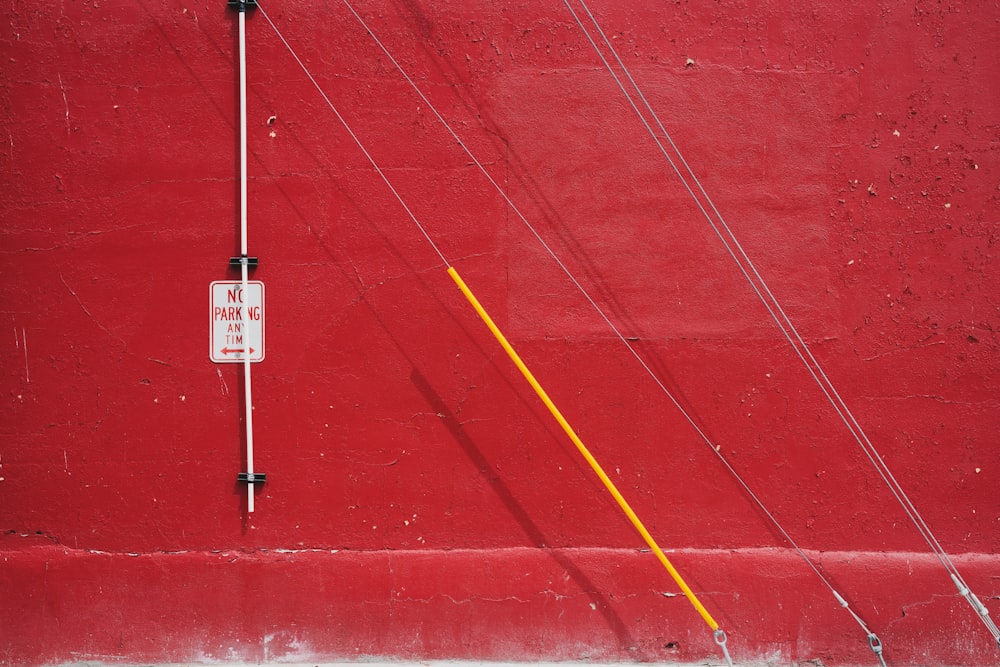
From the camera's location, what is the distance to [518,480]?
5160 millimetres

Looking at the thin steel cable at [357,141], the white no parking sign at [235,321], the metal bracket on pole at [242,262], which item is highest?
the thin steel cable at [357,141]

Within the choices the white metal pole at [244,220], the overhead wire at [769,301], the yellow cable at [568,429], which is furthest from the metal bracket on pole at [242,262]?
the overhead wire at [769,301]

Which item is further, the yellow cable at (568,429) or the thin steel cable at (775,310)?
the thin steel cable at (775,310)

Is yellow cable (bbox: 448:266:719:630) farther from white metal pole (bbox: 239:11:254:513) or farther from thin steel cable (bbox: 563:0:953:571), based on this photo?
thin steel cable (bbox: 563:0:953:571)

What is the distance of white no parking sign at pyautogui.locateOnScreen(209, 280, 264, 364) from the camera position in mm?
5148

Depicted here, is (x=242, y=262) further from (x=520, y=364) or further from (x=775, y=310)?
(x=775, y=310)

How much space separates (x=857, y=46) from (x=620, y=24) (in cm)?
162

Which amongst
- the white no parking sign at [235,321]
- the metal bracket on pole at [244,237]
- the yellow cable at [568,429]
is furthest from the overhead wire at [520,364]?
the white no parking sign at [235,321]

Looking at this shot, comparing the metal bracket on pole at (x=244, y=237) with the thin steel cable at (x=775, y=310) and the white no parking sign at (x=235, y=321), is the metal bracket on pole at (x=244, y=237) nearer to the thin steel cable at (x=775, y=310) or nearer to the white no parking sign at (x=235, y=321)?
the white no parking sign at (x=235, y=321)

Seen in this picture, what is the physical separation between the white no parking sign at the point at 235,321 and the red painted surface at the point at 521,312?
103 millimetres

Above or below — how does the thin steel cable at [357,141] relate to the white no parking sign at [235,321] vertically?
above

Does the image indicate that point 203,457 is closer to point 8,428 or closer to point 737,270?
point 8,428

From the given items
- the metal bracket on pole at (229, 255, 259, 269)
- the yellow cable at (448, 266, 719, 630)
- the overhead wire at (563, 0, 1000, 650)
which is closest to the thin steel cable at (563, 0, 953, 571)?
the overhead wire at (563, 0, 1000, 650)

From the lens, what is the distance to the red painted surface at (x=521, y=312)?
5082 mm
